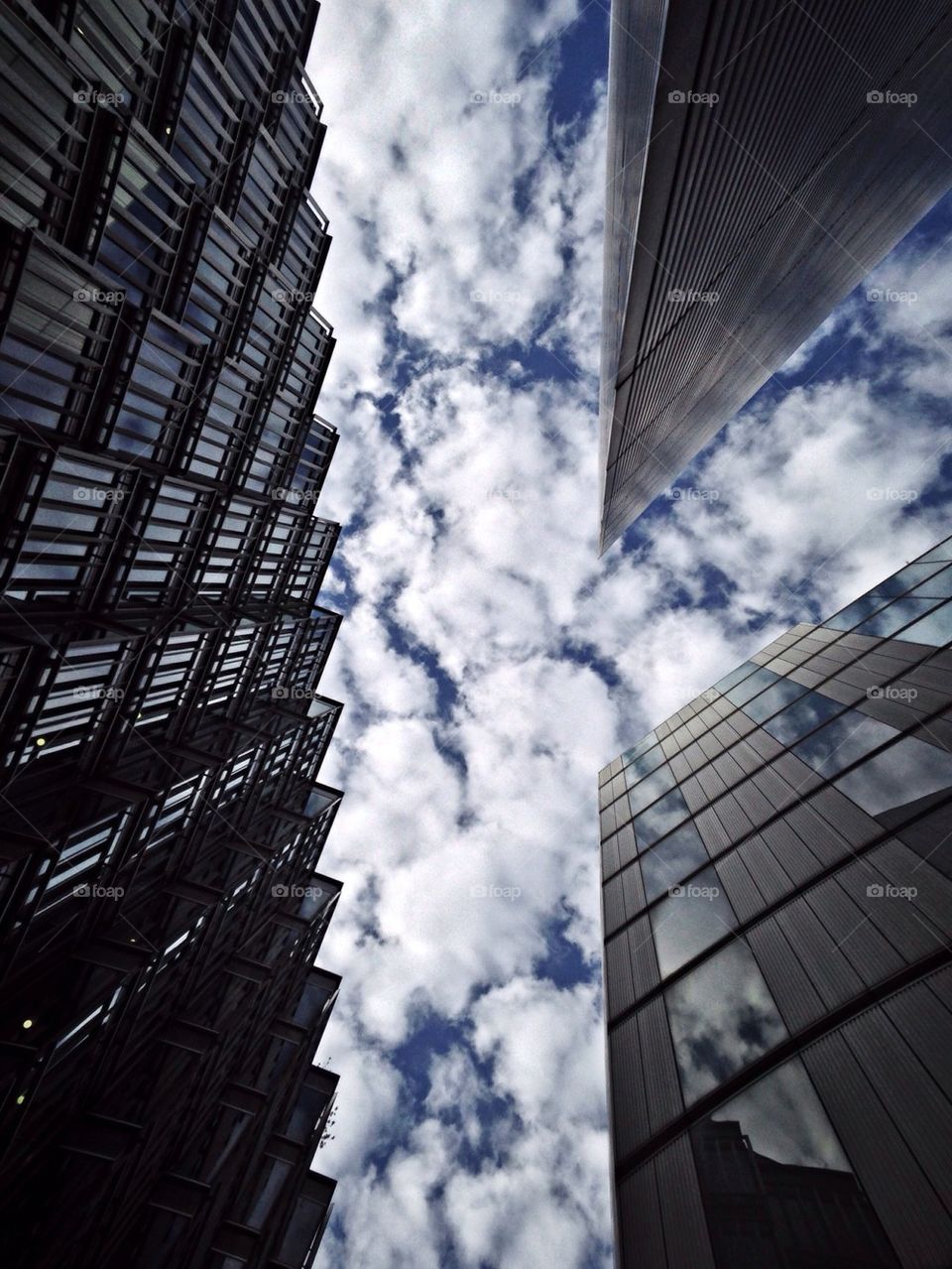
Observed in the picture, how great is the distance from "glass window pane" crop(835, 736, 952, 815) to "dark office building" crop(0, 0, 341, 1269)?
17315mm

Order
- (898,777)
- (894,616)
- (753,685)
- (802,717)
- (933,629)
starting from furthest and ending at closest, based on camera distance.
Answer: (753,685), (894,616), (802,717), (933,629), (898,777)

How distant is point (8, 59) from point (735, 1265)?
2236cm

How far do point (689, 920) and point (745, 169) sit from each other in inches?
741

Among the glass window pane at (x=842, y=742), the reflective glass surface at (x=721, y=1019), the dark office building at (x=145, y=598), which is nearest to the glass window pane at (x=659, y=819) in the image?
the glass window pane at (x=842, y=742)

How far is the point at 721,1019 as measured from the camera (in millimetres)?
7773

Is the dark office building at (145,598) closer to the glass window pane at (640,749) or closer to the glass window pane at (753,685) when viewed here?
→ the glass window pane at (640,749)

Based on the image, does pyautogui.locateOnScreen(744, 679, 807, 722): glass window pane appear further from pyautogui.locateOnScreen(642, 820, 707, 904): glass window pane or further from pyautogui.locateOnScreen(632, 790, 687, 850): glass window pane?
pyautogui.locateOnScreen(642, 820, 707, 904): glass window pane

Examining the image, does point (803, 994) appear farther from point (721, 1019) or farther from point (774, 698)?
point (774, 698)

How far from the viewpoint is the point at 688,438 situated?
104 ft

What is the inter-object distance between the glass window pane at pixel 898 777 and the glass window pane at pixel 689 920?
2995 mm

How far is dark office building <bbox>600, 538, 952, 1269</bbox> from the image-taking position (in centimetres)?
530

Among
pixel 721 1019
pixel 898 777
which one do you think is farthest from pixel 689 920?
pixel 898 777

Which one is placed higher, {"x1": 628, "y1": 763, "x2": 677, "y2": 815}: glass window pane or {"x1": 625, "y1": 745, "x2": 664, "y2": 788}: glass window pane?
{"x1": 625, "y1": 745, "x2": 664, "y2": 788}: glass window pane

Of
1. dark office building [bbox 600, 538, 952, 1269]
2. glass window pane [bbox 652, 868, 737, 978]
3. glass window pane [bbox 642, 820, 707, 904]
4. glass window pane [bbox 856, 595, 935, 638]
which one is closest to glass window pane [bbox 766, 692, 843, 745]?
dark office building [bbox 600, 538, 952, 1269]
